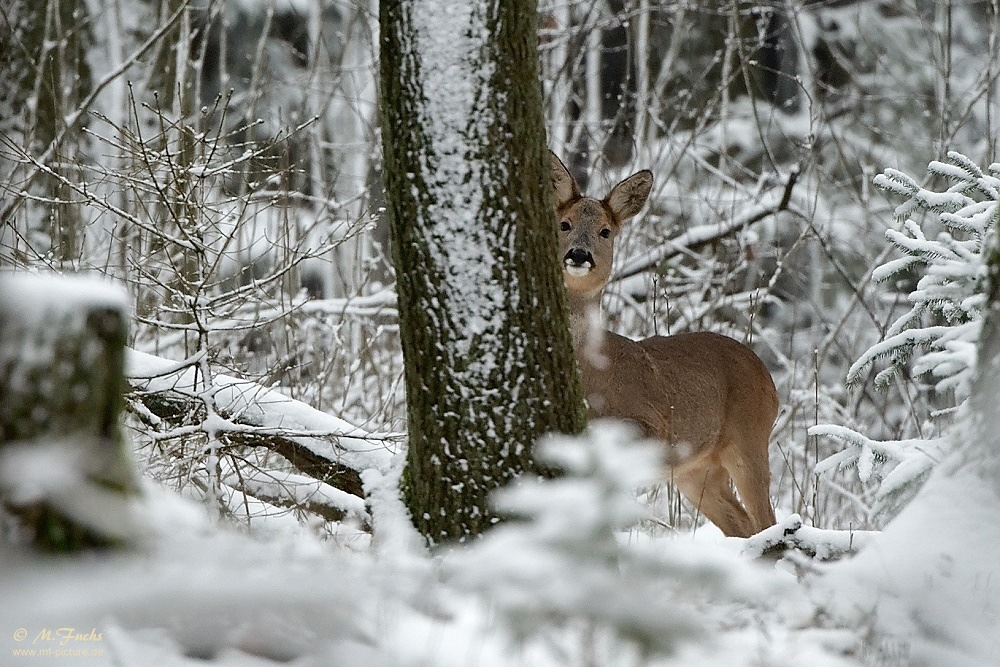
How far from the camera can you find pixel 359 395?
336 inches

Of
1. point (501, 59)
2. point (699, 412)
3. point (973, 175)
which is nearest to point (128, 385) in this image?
point (501, 59)

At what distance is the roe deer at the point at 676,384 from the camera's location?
253 inches

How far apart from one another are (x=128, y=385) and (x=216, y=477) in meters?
0.70

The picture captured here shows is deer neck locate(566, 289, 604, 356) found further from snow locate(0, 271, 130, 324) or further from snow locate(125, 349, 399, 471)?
snow locate(0, 271, 130, 324)

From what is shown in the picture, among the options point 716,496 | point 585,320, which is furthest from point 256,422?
point 716,496

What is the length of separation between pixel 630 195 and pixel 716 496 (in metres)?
2.00

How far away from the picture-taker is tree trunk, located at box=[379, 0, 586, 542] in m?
4.05

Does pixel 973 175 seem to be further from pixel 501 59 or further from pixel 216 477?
pixel 216 477

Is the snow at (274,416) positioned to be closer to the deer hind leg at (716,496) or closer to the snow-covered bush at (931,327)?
the snow-covered bush at (931,327)

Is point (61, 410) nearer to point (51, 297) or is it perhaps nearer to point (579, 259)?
point (51, 297)

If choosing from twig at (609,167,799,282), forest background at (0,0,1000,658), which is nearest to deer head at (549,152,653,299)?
forest background at (0,0,1000,658)

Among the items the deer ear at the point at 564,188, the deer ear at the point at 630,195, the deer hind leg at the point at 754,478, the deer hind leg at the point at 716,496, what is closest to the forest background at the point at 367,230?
the deer hind leg at the point at 716,496

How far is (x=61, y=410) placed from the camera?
9.25 feet

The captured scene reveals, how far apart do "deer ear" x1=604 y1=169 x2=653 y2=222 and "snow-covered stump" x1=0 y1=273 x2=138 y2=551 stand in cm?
448
